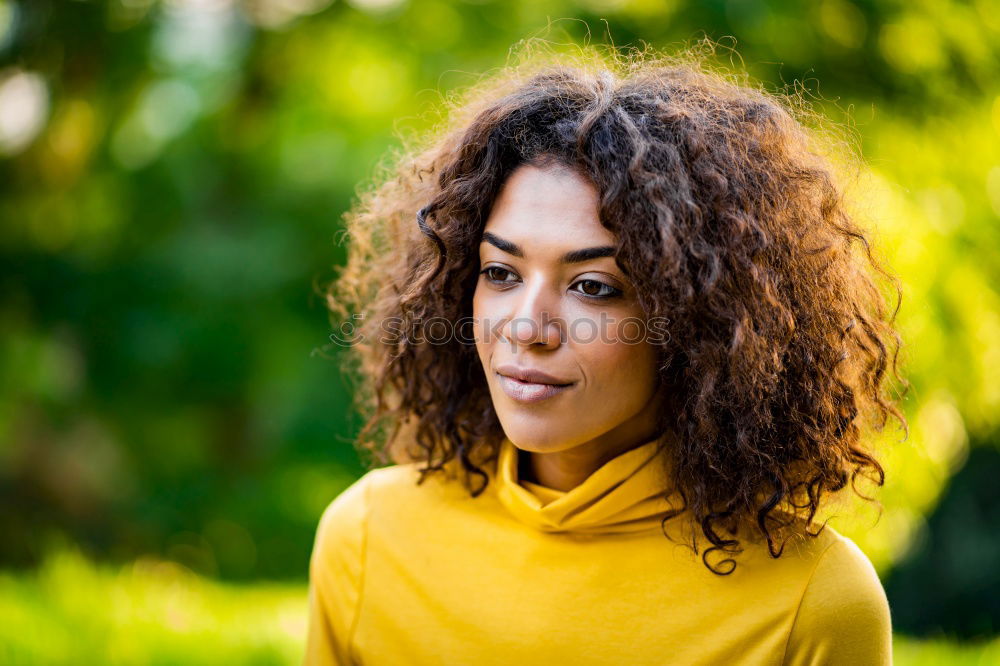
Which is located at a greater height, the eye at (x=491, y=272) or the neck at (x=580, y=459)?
the eye at (x=491, y=272)

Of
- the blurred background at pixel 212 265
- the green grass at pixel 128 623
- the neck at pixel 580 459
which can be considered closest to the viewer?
the neck at pixel 580 459

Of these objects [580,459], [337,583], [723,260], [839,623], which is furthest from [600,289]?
[337,583]

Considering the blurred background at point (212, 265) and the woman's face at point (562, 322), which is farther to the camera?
the blurred background at point (212, 265)

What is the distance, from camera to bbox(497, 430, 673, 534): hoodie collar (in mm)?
1900

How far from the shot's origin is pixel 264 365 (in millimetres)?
6145

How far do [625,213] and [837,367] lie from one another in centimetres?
57

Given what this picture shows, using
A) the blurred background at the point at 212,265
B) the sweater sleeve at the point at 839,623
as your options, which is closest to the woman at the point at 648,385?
the sweater sleeve at the point at 839,623

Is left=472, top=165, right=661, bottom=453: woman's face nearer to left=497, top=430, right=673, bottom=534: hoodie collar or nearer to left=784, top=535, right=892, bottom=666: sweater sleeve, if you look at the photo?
left=497, top=430, right=673, bottom=534: hoodie collar

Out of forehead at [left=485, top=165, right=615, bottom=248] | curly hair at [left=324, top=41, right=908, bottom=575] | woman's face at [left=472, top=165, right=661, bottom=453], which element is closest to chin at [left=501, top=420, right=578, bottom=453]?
woman's face at [left=472, top=165, right=661, bottom=453]

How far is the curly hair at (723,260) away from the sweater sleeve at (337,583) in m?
0.56

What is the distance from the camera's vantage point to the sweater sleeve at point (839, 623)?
1783 mm

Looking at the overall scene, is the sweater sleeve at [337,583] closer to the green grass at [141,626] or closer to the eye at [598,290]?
the green grass at [141,626]

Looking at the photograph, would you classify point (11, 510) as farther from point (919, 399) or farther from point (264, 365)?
point (919, 399)
